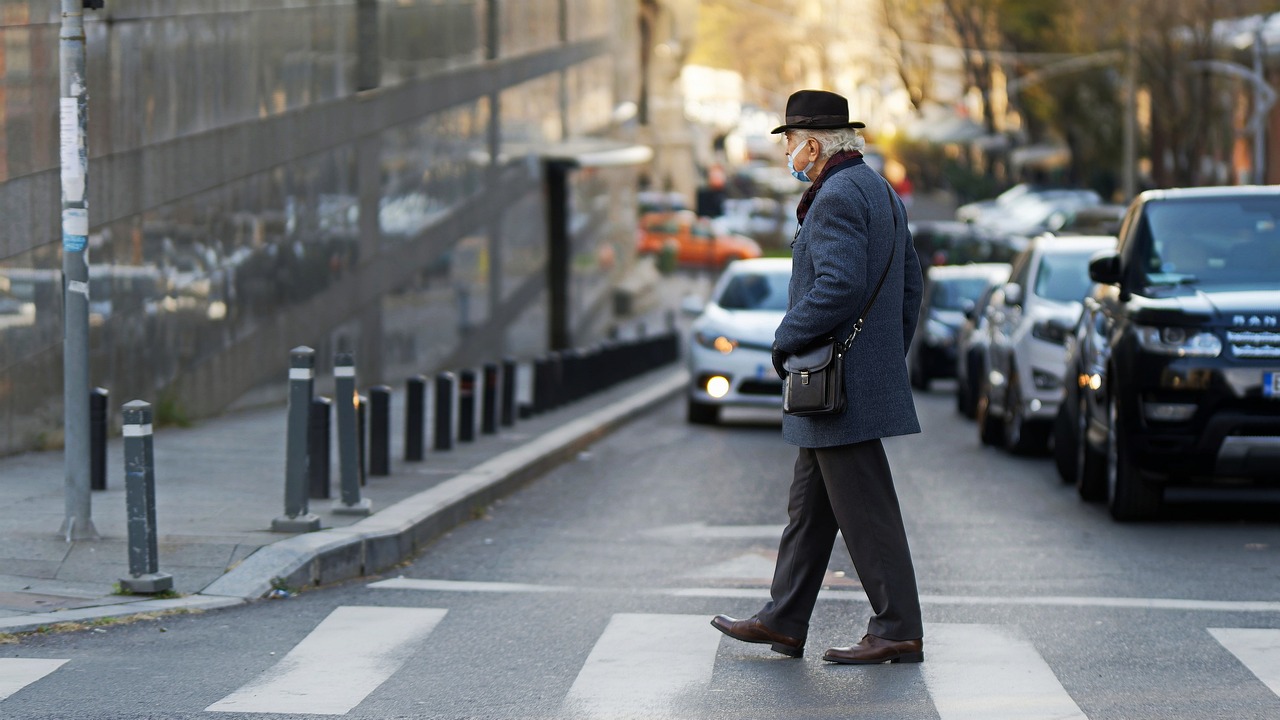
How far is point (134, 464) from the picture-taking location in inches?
319

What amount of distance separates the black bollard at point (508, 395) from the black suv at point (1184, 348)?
5.98 meters

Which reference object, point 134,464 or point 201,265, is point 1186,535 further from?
point 201,265

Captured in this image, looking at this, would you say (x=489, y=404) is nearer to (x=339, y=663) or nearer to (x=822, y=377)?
(x=339, y=663)

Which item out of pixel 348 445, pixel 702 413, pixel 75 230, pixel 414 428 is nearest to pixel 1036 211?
pixel 702 413

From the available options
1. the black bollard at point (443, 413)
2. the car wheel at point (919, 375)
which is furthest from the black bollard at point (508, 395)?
the car wheel at point (919, 375)

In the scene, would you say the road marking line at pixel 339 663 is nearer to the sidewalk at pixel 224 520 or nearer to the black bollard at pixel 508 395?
the sidewalk at pixel 224 520

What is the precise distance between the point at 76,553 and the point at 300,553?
1025 mm

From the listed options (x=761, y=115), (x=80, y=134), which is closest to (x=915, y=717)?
(x=80, y=134)

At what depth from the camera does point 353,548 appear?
916cm

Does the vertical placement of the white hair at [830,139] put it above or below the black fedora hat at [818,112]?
below

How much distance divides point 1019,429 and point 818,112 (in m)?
8.68

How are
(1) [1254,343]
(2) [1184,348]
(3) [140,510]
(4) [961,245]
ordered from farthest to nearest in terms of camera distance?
(4) [961,245] → (2) [1184,348] → (1) [1254,343] → (3) [140,510]

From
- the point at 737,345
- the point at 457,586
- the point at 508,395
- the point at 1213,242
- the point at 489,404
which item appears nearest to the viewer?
the point at 457,586

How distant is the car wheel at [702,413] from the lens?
60.2 feet
